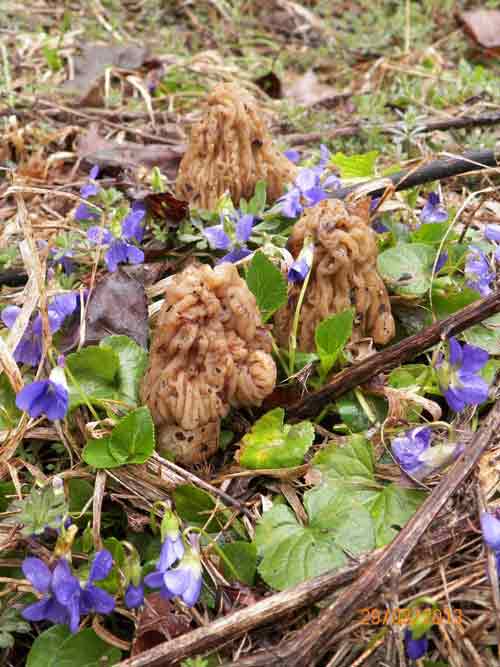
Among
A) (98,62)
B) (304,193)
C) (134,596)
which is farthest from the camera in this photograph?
(98,62)

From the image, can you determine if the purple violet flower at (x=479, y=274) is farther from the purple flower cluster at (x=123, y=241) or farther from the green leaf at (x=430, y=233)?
the purple flower cluster at (x=123, y=241)

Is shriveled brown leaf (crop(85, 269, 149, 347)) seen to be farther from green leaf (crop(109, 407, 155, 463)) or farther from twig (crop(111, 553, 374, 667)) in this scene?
twig (crop(111, 553, 374, 667))

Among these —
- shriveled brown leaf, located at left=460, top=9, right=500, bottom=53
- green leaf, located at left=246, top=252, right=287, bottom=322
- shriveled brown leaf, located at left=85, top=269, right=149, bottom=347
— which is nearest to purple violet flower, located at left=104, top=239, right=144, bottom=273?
shriveled brown leaf, located at left=85, top=269, right=149, bottom=347

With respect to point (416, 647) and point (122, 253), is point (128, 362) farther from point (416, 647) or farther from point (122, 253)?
point (416, 647)

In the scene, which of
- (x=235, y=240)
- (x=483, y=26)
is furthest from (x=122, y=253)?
(x=483, y=26)

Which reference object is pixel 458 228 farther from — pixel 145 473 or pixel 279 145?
pixel 145 473

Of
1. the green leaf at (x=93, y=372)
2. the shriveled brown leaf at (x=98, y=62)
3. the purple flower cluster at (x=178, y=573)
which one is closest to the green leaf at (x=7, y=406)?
the green leaf at (x=93, y=372)

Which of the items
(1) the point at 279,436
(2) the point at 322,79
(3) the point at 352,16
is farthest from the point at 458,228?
(3) the point at 352,16
